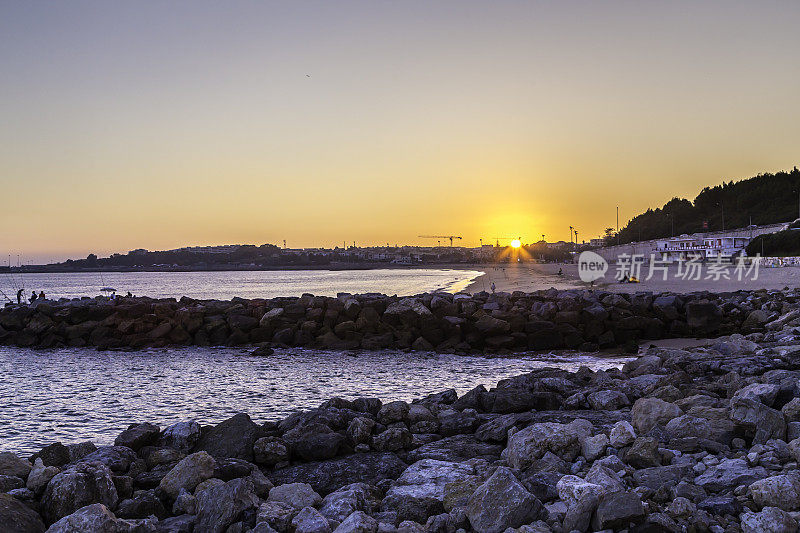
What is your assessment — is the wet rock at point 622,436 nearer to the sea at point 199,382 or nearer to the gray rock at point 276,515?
the gray rock at point 276,515

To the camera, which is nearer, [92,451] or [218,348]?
[92,451]

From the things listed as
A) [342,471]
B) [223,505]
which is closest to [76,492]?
[223,505]

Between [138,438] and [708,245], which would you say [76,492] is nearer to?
[138,438]

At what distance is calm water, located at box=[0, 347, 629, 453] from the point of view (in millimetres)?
8898

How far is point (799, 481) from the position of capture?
331 cm

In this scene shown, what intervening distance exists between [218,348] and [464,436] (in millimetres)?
12514

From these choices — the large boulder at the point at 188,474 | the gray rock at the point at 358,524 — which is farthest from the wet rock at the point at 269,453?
the gray rock at the point at 358,524

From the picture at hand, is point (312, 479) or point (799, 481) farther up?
point (799, 481)

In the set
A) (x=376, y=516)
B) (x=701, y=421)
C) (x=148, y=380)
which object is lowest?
(x=148, y=380)

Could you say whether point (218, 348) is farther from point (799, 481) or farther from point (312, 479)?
point (799, 481)

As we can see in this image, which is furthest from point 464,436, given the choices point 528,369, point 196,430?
point 528,369

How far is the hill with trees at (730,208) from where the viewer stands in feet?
280

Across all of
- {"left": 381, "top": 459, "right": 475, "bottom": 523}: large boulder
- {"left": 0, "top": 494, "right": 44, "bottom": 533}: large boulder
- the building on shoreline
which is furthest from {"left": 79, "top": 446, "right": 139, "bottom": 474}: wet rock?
the building on shoreline

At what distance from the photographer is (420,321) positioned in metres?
16.0
